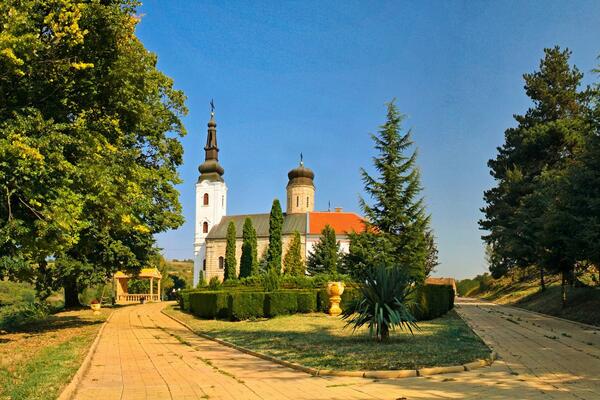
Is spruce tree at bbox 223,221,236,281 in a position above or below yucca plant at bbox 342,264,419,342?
above

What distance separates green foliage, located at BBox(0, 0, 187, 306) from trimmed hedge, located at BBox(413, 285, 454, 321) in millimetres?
9561

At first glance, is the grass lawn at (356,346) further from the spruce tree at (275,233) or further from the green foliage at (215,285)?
the spruce tree at (275,233)

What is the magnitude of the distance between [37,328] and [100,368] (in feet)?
32.4

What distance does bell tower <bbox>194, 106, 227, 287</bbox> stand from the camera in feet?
259

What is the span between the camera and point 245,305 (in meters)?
21.2

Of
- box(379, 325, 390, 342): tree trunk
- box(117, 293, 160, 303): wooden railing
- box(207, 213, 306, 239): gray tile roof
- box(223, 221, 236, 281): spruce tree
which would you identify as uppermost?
box(207, 213, 306, 239): gray tile roof

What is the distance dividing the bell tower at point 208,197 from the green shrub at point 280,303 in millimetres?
58167

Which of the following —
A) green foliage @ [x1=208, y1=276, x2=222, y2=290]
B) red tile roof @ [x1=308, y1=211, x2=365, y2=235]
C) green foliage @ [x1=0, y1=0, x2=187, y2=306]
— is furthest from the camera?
red tile roof @ [x1=308, y1=211, x2=365, y2=235]

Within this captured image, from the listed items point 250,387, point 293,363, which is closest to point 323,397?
point 250,387


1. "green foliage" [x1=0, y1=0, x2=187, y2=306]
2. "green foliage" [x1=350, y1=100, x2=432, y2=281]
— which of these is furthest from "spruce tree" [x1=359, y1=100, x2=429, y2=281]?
"green foliage" [x1=0, y1=0, x2=187, y2=306]

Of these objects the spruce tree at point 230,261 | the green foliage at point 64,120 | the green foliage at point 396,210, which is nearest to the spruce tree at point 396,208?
the green foliage at point 396,210

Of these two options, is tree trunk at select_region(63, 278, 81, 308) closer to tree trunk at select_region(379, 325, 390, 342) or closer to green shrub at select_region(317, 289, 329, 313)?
green shrub at select_region(317, 289, 329, 313)

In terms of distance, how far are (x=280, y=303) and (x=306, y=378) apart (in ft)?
44.6

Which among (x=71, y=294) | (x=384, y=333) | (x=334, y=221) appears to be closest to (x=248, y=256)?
(x=334, y=221)
